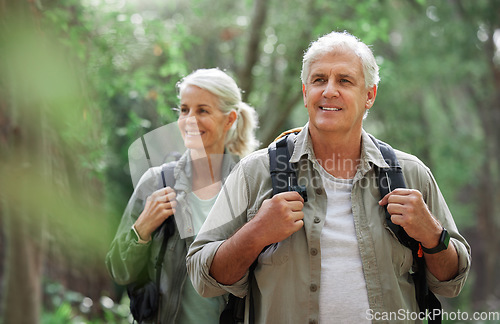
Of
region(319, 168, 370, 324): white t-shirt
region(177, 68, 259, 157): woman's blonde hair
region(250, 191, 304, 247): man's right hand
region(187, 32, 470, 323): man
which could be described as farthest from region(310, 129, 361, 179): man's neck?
region(177, 68, 259, 157): woman's blonde hair

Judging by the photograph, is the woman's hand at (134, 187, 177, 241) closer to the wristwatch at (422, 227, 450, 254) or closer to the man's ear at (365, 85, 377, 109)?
the man's ear at (365, 85, 377, 109)

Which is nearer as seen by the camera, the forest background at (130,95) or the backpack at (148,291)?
the backpack at (148,291)

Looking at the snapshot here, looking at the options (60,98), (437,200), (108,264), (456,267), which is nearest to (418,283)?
(456,267)

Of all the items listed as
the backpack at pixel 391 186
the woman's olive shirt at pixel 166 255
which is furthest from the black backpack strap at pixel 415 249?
the woman's olive shirt at pixel 166 255

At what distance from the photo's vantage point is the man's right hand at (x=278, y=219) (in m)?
1.83

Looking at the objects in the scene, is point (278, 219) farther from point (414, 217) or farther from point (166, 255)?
point (166, 255)

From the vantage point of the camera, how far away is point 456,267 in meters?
2.00

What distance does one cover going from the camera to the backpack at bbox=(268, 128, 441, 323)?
195 cm

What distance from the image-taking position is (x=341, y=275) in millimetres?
1931

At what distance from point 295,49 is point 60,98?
13.7 feet

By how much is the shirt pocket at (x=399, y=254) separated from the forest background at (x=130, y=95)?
1.84m

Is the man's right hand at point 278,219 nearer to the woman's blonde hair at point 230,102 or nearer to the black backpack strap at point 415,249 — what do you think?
the black backpack strap at point 415,249

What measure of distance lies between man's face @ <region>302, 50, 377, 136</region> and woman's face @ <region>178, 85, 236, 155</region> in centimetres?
84

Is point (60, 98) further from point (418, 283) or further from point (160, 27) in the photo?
point (418, 283)
